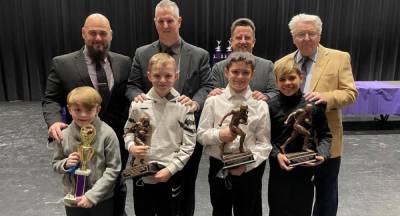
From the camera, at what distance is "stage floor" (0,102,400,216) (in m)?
2.80

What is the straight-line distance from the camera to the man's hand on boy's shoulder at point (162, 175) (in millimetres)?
1762

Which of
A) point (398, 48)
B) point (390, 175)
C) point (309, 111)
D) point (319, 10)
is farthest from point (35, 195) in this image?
point (398, 48)

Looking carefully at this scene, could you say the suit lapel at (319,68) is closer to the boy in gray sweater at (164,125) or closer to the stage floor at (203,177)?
the boy in gray sweater at (164,125)

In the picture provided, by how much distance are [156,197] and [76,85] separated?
30.4 inches

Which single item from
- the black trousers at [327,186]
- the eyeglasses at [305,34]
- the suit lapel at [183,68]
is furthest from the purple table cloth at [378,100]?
the suit lapel at [183,68]

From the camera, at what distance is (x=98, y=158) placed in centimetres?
173

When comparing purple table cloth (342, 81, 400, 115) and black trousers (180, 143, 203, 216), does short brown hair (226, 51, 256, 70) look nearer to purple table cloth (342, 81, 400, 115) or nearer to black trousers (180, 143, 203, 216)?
black trousers (180, 143, 203, 216)

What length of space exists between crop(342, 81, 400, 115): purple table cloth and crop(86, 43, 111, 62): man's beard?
12.1 feet

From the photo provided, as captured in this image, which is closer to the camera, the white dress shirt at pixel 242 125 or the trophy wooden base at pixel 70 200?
the trophy wooden base at pixel 70 200

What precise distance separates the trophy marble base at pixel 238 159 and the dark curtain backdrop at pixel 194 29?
19.2 ft

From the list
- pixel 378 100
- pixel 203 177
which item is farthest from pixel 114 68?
pixel 378 100

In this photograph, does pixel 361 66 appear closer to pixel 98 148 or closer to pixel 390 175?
pixel 390 175

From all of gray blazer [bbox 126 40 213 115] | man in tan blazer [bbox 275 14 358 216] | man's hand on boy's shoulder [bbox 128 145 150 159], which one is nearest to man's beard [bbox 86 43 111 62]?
gray blazer [bbox 126 40 213 115]

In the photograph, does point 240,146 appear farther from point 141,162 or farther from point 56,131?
point 56,131
